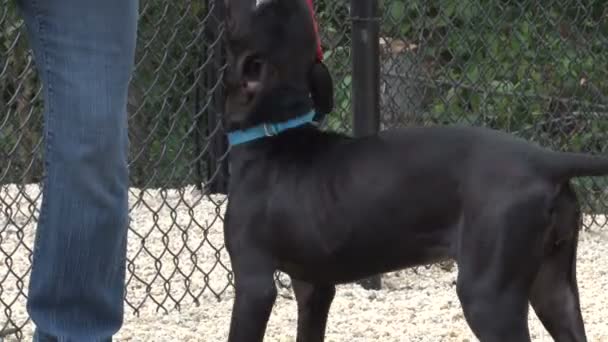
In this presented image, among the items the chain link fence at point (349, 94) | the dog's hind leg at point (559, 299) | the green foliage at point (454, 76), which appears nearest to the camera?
the dog's hind leg at point (559, 299)

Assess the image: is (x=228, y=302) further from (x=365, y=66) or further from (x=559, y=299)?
(x=559, y=299)

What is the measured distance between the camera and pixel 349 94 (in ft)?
19.4

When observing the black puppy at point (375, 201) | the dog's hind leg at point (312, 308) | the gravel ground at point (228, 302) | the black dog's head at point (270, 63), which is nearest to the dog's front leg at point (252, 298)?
the black puppy at point (375, 201)

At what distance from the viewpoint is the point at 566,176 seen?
3.23 m

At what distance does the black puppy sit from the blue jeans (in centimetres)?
41

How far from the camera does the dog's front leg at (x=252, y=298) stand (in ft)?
10.9

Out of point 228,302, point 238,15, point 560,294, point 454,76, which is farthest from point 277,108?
point 454,76

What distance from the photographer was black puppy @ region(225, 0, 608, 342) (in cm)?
321

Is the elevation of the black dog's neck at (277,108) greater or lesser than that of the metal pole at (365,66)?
A: lesser

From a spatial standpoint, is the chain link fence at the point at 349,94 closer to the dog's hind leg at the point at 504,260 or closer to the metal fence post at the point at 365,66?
the metal fence post at the point at 365,66

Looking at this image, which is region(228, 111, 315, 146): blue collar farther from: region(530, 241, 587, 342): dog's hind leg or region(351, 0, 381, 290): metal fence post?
region(351, 0, 381, 290): metal fence post

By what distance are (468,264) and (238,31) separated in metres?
0.83

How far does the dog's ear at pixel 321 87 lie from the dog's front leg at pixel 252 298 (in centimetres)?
44

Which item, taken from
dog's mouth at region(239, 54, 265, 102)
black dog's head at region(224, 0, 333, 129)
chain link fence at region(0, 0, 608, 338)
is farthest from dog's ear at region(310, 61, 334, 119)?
chain link fence at region(0, 0, 608, 338)
